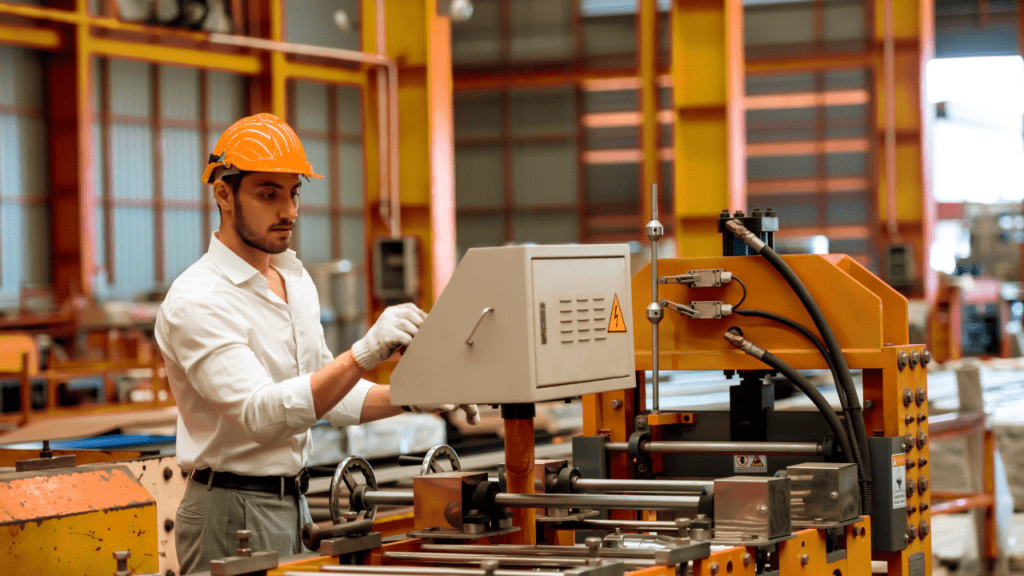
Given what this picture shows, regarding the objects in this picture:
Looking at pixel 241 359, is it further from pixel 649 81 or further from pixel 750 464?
pixel 649 81

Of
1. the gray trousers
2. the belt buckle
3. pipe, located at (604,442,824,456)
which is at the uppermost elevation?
pipe, located at (604,442,824,456)

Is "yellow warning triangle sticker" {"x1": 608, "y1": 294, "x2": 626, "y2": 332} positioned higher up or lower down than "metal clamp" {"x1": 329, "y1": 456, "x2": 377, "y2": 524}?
higher up

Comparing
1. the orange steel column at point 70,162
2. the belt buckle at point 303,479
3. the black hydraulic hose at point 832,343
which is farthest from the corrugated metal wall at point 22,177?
the black hydraulic hose at point 832,343

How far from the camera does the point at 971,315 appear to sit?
1530 centimetres

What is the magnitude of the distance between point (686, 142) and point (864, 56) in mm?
9510

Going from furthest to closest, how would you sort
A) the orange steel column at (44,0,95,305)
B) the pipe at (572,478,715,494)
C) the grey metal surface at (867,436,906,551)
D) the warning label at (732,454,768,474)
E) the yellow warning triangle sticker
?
the orange steel column at (44,0,95,305), the warning label at (732,454,768,474), the grey metal surface at (867,436,906,551), the pipe at (572,478,715,494), the yellow warning triangle sticker

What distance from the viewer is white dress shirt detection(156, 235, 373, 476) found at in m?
2.46

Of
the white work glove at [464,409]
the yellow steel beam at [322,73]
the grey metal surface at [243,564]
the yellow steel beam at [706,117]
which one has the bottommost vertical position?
the grey metal surface at [243,564]

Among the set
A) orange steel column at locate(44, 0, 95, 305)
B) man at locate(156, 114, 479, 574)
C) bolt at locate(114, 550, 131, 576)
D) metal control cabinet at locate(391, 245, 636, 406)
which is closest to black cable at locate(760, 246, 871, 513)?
metal control cabinet at locate(391, 245, 636, 406)

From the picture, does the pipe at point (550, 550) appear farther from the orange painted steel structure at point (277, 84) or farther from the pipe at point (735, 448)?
the orange painted steel structure at point (277, 84)

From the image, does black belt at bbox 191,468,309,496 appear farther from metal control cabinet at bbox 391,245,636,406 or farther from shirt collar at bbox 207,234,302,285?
metal control cabinet at bbox 391,245,636,406

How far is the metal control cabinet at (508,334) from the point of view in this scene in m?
1.92

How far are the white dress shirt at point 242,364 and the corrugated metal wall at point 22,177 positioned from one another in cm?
1590

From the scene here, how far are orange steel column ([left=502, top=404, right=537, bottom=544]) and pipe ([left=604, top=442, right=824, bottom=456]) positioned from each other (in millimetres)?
653
